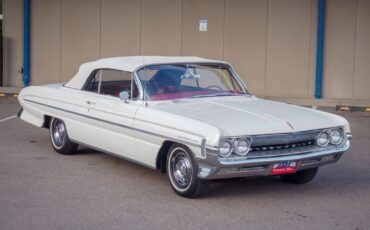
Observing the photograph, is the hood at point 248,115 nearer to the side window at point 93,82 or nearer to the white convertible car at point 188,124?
the white convertible car at point 188,124

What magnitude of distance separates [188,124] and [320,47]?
1018cm

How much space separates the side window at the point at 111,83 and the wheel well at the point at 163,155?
898 millimetres

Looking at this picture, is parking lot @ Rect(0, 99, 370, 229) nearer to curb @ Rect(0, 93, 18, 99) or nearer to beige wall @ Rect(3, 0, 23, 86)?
curb @ Rect(0, 93, 18, 99)

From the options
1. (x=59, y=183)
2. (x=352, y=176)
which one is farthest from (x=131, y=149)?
(x=352, y=176)

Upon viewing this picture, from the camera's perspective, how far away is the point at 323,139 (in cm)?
761

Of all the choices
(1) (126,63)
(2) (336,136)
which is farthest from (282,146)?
(1) (126,63)

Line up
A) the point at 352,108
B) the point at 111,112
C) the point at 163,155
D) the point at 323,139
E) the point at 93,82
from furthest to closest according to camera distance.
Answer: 1. the point at 352,108
2. the point at 93,82
3. the point at 111,112
4. the point at 163,155
5. the point at 323,139

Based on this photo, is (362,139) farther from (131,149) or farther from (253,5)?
(253,5)

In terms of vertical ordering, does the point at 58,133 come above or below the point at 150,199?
above

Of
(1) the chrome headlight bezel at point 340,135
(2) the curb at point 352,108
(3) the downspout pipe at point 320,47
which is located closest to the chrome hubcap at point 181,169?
(1) the chrome headlight bezel at point 340,135

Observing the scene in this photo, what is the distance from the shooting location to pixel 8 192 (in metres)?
7.55

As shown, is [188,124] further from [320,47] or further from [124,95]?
[320,47]

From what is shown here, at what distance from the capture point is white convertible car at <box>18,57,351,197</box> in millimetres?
7055

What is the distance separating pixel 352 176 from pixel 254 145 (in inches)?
82.8
